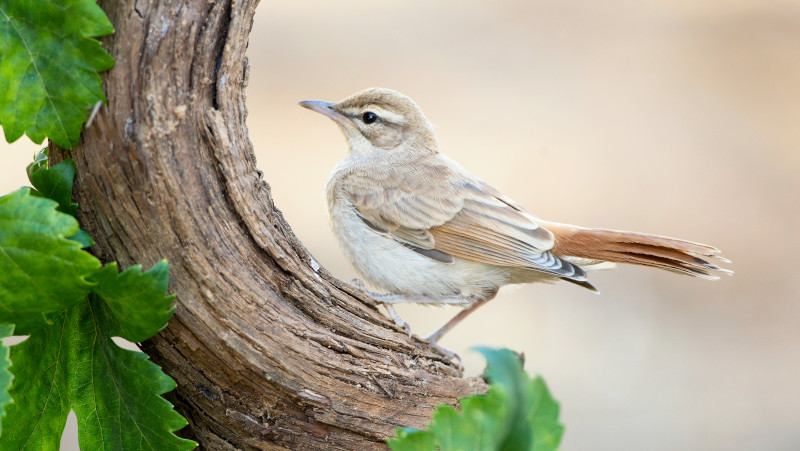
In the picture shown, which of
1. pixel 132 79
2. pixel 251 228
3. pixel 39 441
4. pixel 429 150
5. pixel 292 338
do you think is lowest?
pixel 39 441

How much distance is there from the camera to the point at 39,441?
191 centimetres

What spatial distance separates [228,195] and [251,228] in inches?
4.2

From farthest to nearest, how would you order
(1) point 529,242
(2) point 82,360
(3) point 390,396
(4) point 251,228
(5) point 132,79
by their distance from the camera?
1. (1) point 529,242
2. (3) point 390,396
3. (4) point 251,228
4. (2) point 82,360
5. (5) point 132,79

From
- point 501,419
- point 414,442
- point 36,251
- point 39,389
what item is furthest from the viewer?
point 39,389

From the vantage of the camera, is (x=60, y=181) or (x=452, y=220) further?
(x=452, y=220)

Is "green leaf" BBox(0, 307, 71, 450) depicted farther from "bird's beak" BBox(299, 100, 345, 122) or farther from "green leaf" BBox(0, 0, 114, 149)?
"bird's beak" BBox(299, 100, 345, 122)

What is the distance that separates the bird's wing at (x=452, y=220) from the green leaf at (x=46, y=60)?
203 cm

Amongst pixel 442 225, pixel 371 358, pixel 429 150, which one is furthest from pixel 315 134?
pixel 371 358

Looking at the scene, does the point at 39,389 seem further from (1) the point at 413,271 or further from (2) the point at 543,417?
(1) the point at 413,271

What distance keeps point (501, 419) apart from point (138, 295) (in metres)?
0.89

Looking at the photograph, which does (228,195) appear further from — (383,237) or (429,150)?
(429,150)

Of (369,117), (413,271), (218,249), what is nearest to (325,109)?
(369,117)

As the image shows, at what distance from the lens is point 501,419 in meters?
1.24

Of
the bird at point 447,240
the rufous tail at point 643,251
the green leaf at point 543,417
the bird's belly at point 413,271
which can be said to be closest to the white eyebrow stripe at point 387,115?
the bird at point 447,240
